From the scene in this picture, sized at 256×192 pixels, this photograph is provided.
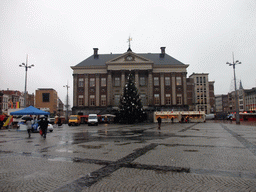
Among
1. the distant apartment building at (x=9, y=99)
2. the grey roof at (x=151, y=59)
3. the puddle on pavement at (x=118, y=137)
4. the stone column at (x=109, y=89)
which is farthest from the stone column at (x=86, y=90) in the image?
the distant apartment building at (x=9, y=99)

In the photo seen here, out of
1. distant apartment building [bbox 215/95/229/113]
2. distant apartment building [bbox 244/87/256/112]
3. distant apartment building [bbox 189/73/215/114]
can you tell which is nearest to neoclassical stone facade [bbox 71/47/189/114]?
distant apartment building [bbox 189/73/215/114]

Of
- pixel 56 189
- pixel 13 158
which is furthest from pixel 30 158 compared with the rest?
pixel 56 189

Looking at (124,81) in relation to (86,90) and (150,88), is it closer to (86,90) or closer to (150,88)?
(150,88)

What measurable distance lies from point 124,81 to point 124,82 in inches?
11.5

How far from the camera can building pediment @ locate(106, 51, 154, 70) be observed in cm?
5566

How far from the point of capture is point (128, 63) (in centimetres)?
5578

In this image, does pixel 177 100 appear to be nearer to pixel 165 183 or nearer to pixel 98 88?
pixel 98 88

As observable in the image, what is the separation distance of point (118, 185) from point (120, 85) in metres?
52.9

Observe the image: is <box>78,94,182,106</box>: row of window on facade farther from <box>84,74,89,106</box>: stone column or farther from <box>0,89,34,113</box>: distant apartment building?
<box>0,89,34,113</box>: distant apartment building

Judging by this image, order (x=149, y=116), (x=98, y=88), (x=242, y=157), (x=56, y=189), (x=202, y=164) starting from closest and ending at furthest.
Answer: (x=56, y=189) → (x=202, y=164) → (x=242, y=157) → (x=149, y=116) → (x=98, y=88)

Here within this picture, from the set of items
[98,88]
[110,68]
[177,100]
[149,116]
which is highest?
[110,68]

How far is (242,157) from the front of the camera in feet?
25.1

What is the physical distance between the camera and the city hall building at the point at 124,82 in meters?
55.6

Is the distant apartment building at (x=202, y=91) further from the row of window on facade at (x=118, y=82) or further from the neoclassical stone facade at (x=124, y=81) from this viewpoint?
the row of window on facade at (x=118, y=82)
